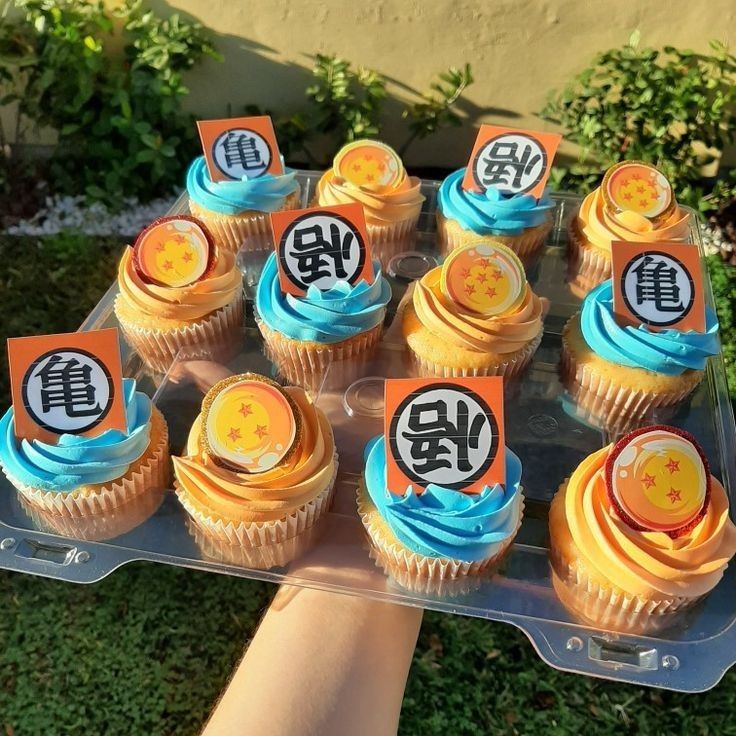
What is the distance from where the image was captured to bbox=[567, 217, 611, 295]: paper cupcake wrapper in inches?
128

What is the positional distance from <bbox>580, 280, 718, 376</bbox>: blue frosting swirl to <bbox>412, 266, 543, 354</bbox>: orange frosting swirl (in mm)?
230

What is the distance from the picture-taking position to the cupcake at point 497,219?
3.22 metres

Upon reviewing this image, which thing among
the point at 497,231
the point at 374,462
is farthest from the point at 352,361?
the point at 497,231

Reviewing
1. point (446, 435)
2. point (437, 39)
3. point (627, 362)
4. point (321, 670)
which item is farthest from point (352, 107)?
point (321, 670)

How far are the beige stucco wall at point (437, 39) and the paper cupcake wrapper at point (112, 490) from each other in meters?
3.17

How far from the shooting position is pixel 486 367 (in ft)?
8.91

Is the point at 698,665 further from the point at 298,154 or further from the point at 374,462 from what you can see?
the point at 298,154

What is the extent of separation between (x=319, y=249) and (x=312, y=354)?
0.38 m

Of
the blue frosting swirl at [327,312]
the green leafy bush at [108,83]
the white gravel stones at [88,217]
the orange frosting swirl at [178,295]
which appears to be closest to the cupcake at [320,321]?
the blue frosting swirl at [327,312]

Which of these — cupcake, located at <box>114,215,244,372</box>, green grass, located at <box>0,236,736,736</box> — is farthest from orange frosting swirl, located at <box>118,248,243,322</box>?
green grass, located at <box>0,236,736,736</box>

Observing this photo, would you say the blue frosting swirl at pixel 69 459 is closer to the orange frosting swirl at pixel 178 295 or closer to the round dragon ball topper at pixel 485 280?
the orange frosting swirl at pixel 178 295

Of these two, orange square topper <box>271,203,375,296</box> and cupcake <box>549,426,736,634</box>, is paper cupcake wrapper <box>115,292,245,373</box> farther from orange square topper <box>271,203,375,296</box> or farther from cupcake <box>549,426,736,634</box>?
cupcake <box>549,426,736,634</box>

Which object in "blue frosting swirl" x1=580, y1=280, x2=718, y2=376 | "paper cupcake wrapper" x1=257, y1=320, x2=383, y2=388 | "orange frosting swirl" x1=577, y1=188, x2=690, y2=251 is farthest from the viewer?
"orange frosting swirl" x1=577, y1=188, x2=690, y2=251

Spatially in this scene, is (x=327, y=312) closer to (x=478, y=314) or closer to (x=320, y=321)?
(x=320, y=321)
